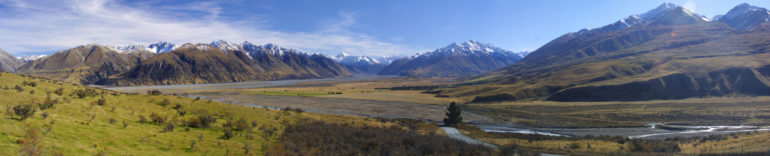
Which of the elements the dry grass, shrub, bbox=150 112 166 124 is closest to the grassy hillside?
shrub, bbox=150 112 166 124

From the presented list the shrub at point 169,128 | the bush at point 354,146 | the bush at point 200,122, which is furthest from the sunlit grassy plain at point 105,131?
the bush at point 354,146

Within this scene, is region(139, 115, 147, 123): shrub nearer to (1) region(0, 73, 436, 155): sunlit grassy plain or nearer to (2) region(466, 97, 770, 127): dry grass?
(1) region(0, 73, 436, 155): sunlit grassy plain

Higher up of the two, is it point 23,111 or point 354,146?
point 23,111

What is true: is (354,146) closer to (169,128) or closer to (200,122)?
(200,122)

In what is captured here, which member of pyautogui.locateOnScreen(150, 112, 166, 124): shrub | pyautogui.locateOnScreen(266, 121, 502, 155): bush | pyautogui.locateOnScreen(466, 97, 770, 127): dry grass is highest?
pyautogui.locateOnScreen(150, 112, 166, 124): shrub

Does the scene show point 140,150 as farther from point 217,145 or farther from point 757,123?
point 757,123

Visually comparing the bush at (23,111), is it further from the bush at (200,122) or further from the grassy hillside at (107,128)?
the bush at (200,122)

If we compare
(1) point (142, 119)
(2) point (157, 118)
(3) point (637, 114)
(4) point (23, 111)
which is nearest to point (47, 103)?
(4) point (23, 111)

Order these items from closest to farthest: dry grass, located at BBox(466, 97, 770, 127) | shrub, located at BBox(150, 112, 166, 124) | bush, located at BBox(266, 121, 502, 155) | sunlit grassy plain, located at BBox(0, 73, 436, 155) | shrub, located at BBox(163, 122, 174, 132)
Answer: sunlit grassy plain, located at BBox(0, 73, 436, 155)
bush, located at BBox(266, 121, 502, 155)
shrub, located at BBox(163, 122, 174, 132)
shrub, located at BBox(150, 112, 166, 124)
dry grass, located at BBox(466, 97, 770, 127)
